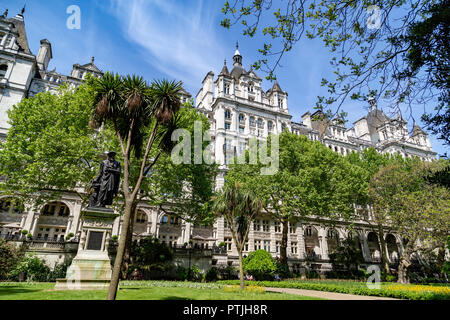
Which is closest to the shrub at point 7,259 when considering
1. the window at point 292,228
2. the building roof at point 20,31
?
the building roof at point 20,31

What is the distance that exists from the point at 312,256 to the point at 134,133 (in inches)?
1449

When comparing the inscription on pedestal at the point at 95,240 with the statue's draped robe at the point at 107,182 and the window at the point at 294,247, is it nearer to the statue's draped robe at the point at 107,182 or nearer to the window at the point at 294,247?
the statue's draped robe at the point at 107,182

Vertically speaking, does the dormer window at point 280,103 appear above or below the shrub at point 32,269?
above

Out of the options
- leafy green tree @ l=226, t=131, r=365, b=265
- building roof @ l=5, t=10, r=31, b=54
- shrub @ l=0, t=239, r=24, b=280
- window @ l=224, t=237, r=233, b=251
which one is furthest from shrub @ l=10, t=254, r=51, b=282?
building roof @ l=5, t=10, r=31, b=54

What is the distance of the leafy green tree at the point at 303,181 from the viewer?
27.4m

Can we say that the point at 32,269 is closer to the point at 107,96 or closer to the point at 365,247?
the point at 107,96

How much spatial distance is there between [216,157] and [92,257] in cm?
2884

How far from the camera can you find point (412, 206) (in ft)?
86.4

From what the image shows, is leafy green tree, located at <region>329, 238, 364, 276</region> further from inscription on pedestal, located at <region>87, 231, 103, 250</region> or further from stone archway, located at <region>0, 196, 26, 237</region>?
stone archway, located at <region>0, 196, 26, 237</region>

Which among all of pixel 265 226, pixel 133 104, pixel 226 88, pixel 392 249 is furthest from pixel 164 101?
pixel 392 249

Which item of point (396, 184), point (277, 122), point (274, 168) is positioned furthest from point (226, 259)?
point (277, 122)

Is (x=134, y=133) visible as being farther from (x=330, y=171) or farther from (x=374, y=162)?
(x=374, y=162)

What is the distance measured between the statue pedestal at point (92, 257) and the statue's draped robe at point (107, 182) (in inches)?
17.1

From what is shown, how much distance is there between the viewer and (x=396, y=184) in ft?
98.8
